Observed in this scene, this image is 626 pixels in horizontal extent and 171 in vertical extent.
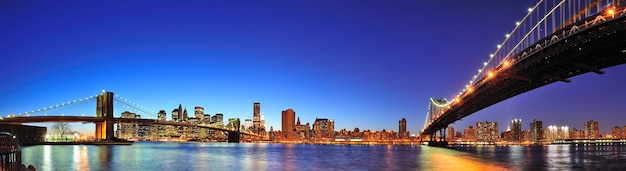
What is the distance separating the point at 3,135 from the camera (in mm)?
20781

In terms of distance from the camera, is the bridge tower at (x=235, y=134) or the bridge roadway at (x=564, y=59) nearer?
the bridge roadway at (x=564, y=59)

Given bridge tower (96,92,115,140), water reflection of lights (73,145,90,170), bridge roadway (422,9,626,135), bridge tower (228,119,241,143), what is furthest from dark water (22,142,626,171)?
bridge tower (228,119,241,143)

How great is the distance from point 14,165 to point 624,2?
31.7m

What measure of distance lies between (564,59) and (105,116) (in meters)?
91.2

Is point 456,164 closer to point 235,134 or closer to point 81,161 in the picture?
point 81,161

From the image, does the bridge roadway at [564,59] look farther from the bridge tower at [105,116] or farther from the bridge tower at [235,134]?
the bridge tower at [235,134]

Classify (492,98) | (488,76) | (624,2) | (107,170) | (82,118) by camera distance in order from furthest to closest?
(82,118)
(492,98)
(488,76)
(107,170)
(624,2)

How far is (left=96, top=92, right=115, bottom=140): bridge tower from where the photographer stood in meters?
106

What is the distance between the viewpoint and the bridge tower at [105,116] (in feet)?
347

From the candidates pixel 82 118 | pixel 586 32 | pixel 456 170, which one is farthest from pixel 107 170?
pixel 82 118

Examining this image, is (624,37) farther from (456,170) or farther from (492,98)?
(492,98)

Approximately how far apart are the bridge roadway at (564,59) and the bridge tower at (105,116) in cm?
7662

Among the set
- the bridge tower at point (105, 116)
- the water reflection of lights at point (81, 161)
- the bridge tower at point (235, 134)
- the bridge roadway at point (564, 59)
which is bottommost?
the bridge tower at point (235, 134)

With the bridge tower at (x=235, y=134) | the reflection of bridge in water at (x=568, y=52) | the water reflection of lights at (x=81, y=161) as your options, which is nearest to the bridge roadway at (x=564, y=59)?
the reflection of bridge in water at (x=568, y=52)
